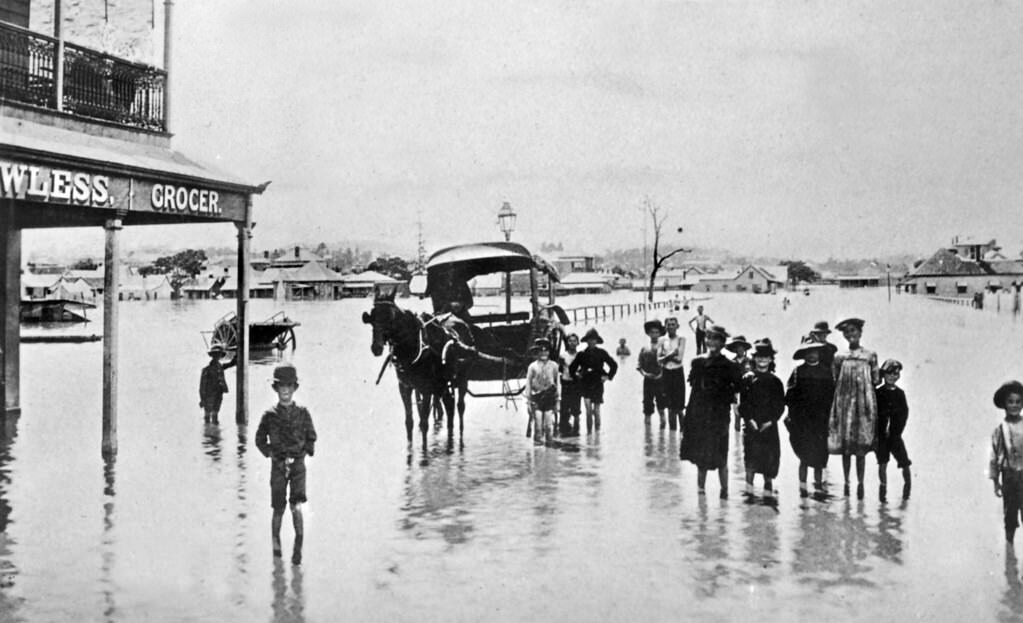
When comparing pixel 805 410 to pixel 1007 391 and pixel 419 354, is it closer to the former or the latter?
pixel 1007 391

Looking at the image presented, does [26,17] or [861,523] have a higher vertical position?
[26,17]

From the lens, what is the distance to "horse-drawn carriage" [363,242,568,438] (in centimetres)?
1114

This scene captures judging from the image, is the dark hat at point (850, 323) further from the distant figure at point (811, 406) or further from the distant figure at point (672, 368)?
the distant figure at point (672, 368)

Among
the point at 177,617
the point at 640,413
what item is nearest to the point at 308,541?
the point at 177,617

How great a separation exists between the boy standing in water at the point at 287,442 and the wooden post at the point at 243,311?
18.7 feet

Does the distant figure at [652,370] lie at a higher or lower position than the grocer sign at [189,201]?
lower

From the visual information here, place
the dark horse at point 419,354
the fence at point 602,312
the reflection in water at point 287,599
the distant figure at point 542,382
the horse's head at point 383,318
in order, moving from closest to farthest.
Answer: the reflection in water at point 287,599, the horse's head at point 383,318, the dark horse at point 419,354, the distant figure at point 542,382, the fence at point 602,312

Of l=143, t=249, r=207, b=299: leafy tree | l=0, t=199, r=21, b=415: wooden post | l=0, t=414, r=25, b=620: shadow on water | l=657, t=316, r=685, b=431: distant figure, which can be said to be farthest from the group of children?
l=143, t=249, r=207, b=299: leafy tree

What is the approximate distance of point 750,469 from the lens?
8.48 m

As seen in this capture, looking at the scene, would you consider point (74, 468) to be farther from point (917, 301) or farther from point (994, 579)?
point (917, 301)

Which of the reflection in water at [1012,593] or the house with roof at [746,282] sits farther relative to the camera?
the house with roof at [746,282]

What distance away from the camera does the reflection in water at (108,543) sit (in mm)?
5348

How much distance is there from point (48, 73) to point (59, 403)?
7.14 meters

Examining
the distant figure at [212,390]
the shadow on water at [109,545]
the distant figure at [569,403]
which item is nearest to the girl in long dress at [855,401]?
the distant figure at [569,403]
